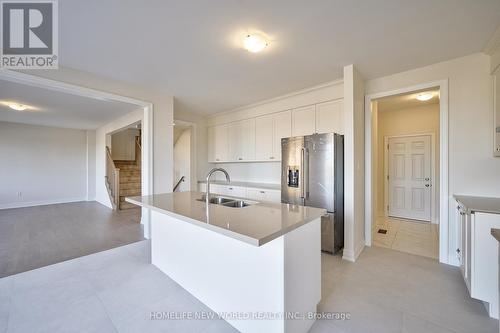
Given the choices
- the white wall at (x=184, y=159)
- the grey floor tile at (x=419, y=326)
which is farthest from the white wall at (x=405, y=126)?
the white wall at (x=184, y=159)

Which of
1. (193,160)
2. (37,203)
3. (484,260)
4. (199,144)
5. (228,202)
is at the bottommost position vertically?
(37,203)

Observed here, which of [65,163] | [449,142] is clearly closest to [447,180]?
[449,142]

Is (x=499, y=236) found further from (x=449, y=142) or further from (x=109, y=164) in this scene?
(x=109, y=164)

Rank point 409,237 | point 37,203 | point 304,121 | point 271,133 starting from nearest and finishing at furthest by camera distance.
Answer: point 409,237 → point 304,121 → point 271,133 → point 37,203

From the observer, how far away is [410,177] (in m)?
4.88

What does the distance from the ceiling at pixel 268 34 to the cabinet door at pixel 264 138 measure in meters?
1.17

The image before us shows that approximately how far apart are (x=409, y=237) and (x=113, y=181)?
720cm

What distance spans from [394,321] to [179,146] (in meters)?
5.80

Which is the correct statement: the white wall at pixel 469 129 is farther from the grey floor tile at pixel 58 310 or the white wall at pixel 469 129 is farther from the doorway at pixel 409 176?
the grey floor tile at pixel 58 310

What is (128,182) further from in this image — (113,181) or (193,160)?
(193,160)

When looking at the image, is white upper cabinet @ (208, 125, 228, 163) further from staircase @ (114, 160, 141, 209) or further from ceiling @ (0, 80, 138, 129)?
staircase @ (114, 160, 141, 209)

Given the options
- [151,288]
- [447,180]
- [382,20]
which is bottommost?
[151,288]

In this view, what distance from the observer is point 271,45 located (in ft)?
7.56

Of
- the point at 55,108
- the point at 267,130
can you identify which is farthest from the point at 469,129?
the point at 55,108
